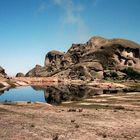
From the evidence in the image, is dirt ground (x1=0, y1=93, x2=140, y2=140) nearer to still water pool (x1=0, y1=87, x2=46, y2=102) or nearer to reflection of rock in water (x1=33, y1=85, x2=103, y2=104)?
reflection of rock in water (x1=33, y1=85, x2=103, y2=104)

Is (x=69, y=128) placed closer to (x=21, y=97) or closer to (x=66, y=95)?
(x=66, y=95)

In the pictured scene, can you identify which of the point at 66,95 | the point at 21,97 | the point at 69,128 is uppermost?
the point at 66,95

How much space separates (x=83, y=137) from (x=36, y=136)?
180 inches

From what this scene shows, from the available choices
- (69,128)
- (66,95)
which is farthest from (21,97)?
(69,128)

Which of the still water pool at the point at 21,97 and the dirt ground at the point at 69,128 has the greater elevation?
the still water pool at the point at 21,97

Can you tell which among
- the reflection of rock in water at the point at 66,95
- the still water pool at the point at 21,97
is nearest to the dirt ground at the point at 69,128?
the reflection of rock in water at the point at 66,95

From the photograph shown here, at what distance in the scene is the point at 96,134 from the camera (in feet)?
114

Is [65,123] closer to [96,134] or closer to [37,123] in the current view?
[37,123]

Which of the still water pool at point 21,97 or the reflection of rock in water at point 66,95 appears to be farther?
the still water pool at point 21,97

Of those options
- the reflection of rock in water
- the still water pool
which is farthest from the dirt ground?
the still water pool

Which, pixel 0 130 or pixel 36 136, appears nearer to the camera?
pixel 36 136

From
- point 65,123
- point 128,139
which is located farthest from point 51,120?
point 128,139

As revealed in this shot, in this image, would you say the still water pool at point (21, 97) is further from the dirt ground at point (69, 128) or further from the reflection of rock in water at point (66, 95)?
the dirt ground at point (69, 128)

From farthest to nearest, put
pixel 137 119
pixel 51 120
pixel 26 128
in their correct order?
1. pixel 137 119
2. pixel 51 120
3. pixel 26 128
